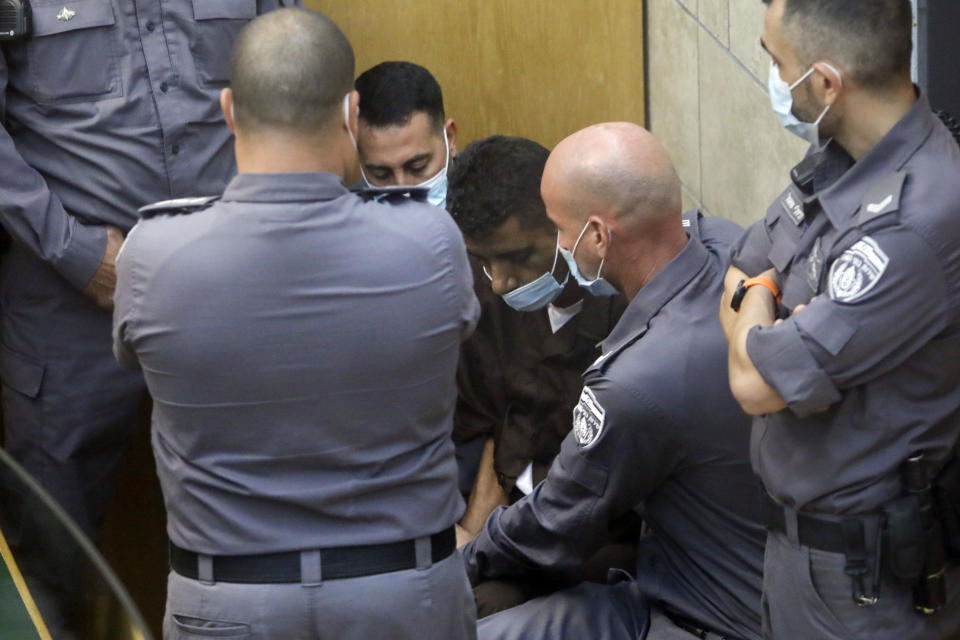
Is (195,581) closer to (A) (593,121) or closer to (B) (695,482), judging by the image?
(B) (695,482)

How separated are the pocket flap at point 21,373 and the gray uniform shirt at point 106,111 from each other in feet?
0.81

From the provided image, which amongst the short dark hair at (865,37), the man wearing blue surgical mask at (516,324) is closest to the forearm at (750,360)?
the short dark hair at (865,37)

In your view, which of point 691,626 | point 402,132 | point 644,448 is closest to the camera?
point 644,448

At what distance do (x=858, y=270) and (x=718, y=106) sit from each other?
152 cm

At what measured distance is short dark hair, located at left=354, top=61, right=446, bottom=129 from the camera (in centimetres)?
298

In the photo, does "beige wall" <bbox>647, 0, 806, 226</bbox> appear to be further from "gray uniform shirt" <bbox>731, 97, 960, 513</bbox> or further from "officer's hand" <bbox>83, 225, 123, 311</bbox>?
"officer's hand" <bbox>83, 225, 123, 311</bbox>

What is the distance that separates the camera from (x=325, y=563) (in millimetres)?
1858

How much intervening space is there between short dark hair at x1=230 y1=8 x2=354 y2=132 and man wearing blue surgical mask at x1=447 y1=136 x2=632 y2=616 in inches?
37.5

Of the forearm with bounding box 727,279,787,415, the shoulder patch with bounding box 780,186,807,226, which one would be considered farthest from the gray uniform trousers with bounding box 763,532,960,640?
the shoulder patch with bounding box 780,186,807,226

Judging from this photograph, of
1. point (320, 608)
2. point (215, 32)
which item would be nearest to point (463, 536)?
point (320, 608)

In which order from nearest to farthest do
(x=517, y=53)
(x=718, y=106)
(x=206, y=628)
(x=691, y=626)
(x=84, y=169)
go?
(x=206, y=628), (x=691, y=626), (x=84, y=169), (x=718, y=106), (x=517, y=53)

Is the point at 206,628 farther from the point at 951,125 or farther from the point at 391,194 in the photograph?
the point at 951,125

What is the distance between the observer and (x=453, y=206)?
282 cm

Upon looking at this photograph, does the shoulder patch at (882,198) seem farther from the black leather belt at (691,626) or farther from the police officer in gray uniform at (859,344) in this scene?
the black leather belt at (691,626)
